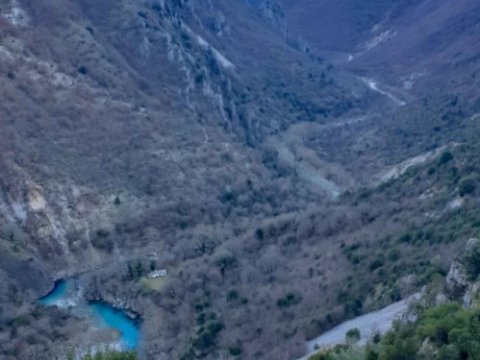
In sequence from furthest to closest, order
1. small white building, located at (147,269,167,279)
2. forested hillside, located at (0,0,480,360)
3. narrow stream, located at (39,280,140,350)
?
small white building, located at (147,269,167,279) → narrow stream, located at (39,280,140,350) → forested hillside, located at (0,0,480,360)

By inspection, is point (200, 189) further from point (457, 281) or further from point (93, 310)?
point (457, 281)

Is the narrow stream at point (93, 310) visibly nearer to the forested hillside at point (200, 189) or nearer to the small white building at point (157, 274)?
the forested hillside at point (200, 189)

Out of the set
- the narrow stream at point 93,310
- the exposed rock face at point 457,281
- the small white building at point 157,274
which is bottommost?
the exposed rock face at point 457,281

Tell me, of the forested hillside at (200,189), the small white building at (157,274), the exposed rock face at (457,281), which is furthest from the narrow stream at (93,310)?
the exposed rock face at (457,281)

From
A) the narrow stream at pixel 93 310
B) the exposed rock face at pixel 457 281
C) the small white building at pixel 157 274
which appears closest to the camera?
the exposed rock face at pixel 457 281

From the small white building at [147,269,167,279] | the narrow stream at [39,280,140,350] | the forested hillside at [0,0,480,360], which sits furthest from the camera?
the small white building at [147,269,167,279]

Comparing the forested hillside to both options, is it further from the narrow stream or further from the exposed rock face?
the exposed rock face

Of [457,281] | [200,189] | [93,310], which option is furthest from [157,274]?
[457,281]

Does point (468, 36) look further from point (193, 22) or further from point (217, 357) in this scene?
point (217, 357)

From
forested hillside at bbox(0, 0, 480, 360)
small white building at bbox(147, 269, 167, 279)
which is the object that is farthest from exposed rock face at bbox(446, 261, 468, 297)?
small white building at bbox(147, 269, 167, 279)

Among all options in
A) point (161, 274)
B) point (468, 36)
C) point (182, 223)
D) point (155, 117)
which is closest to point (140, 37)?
point (155, 117)
